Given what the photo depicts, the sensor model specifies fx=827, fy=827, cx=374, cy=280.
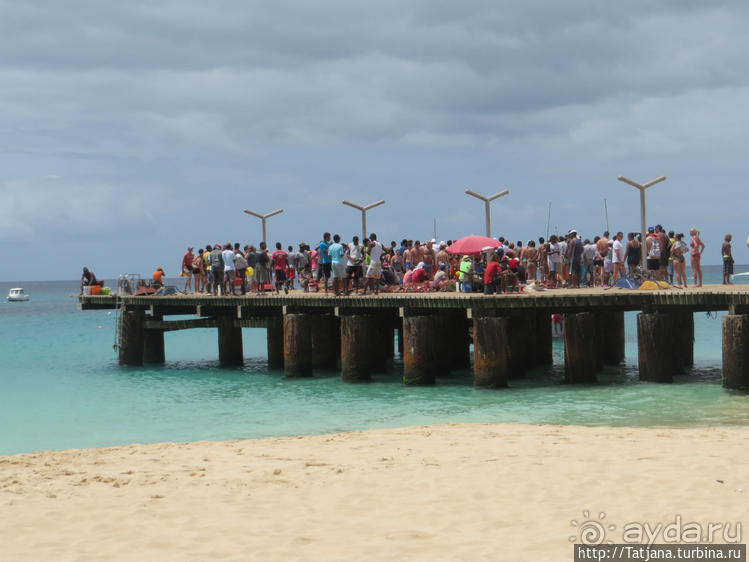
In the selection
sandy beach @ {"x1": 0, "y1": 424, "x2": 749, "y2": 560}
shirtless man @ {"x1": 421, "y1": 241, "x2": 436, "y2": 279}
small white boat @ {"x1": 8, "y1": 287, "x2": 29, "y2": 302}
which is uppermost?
shirtless man @ {"x1": 421, "y1": 241, "x2": 436, "y2": 279}

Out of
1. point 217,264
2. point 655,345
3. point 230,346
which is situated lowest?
point 230,346

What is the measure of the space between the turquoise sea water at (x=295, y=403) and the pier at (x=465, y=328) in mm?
522

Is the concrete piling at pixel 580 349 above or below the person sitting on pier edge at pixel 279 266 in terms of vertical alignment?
below

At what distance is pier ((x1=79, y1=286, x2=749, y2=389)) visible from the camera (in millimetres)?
18047

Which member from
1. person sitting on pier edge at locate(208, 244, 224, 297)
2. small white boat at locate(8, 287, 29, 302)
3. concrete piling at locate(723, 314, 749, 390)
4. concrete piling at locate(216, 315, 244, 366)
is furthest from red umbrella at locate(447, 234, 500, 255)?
small white boat at locate(8, 287, 29, 302)

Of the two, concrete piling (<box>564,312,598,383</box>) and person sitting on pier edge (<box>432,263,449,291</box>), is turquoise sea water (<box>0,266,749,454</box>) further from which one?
person sitting on pier edge (<box>432,263,449,291</box>)

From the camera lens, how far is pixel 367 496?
8.21 meters

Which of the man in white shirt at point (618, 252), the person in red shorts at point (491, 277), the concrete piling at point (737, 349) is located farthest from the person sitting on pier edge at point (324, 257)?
the concrete piling at point (737, 349)

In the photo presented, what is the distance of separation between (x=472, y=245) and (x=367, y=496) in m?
13.6

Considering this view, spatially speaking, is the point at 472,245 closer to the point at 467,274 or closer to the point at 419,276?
the point at 467,274

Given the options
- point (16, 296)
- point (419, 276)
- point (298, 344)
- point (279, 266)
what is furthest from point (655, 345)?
point (16, 296)

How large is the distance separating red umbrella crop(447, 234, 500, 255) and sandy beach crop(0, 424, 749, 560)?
32.6 ft

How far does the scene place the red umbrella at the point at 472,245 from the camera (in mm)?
20953

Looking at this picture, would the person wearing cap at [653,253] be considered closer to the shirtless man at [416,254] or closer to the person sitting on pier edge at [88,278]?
the shirtless man at [416,254]
